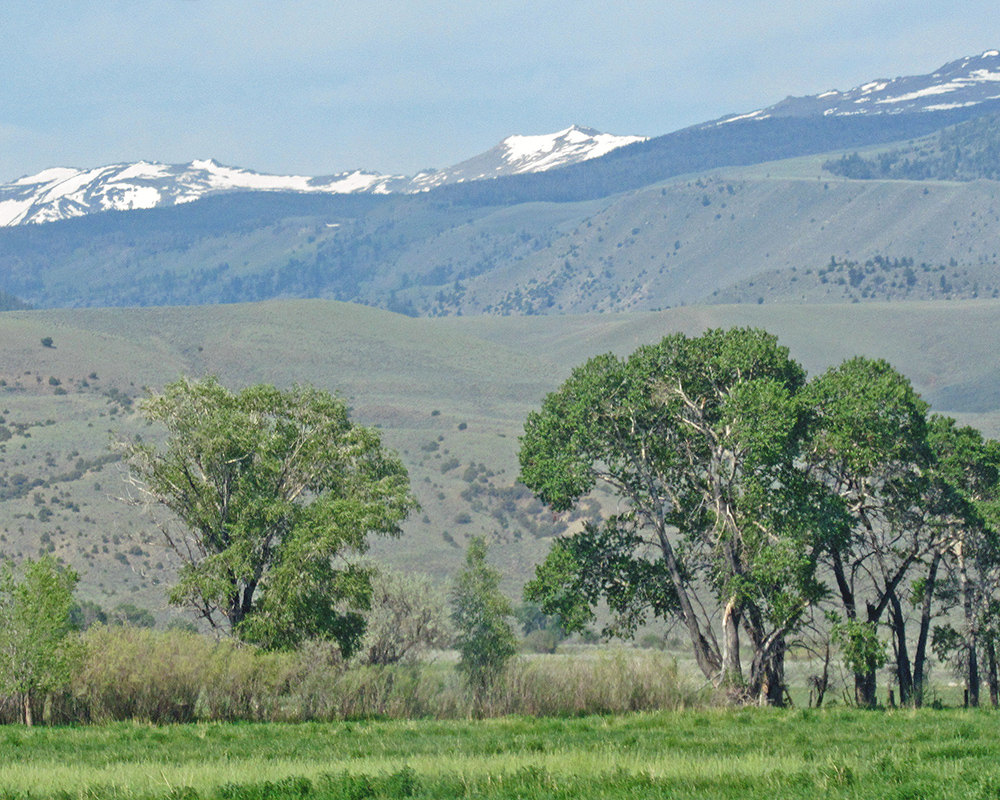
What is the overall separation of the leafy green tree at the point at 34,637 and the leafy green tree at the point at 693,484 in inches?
514

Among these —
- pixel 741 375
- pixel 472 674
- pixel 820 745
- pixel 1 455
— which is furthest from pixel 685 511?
pixel 1 455

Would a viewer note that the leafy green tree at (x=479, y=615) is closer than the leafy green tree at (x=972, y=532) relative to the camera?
No

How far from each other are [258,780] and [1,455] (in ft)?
432

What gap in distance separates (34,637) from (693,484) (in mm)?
18722

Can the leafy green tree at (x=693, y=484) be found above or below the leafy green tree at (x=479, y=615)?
above

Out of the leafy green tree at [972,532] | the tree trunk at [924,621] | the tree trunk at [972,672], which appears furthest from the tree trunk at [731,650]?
the tree trunk at [972,672]

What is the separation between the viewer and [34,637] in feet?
100

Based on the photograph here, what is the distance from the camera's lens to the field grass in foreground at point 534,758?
1575cm

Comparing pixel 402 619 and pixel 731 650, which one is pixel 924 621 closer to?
pixel 731 650

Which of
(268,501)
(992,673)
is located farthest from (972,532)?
(268,501)

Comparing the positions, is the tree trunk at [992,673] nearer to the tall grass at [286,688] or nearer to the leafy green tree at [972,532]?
the leafy green tree at [972,532]

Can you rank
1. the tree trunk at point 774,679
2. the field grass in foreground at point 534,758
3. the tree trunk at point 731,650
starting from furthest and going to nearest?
1. the tree trunk at point 774,679
2. the tree trunk at point 731,650
3. the field grass in foreground at point 534,758

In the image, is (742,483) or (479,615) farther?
(479,615)

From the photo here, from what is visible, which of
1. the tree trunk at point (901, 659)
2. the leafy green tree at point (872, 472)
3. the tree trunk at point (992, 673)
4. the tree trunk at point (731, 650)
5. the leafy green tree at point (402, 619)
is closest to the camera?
the leafy green tree at point (872, 472)
